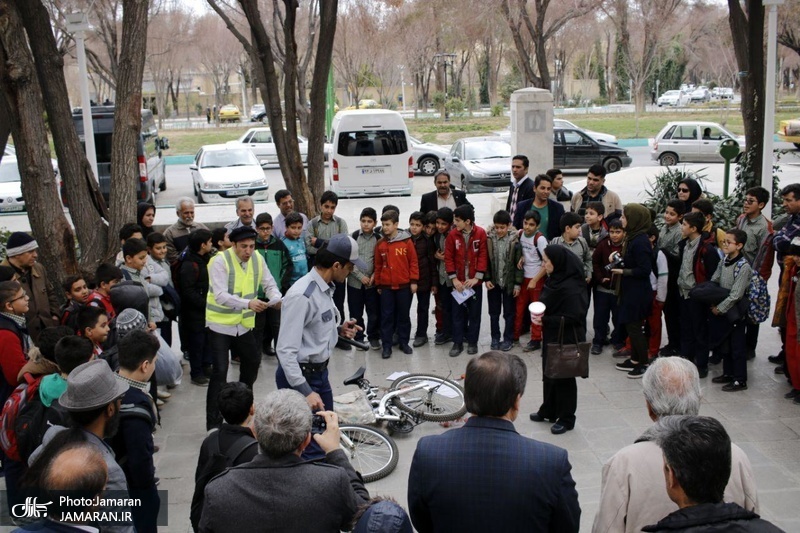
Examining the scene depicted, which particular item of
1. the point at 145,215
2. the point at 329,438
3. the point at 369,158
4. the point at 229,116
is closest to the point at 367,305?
the point at 145,215

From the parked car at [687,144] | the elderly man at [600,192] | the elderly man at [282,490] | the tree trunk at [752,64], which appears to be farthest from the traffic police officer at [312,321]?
the parked car at [687,144]

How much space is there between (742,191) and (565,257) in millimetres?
7141

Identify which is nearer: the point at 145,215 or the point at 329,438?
the point at 329,438

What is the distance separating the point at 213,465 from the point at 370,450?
2580 millimetres

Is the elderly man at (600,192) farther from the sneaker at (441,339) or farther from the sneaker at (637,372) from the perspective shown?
the sneaker at (441,339)

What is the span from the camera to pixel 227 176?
67.2ft

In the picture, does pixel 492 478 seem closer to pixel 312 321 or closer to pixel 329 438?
pixel 329 438

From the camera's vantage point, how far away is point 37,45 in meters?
8.77

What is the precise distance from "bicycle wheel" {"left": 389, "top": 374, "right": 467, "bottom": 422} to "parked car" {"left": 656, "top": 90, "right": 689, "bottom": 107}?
5246cm

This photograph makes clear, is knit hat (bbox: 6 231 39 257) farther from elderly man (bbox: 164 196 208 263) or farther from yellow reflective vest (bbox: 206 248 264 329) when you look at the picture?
elderly man (bbox: 164 196 208 263)

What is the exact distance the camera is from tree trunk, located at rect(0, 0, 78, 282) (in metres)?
7.68

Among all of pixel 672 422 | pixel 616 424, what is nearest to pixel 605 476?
pixel 672 422

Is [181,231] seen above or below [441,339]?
above

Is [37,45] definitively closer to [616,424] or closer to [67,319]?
[67,319]
